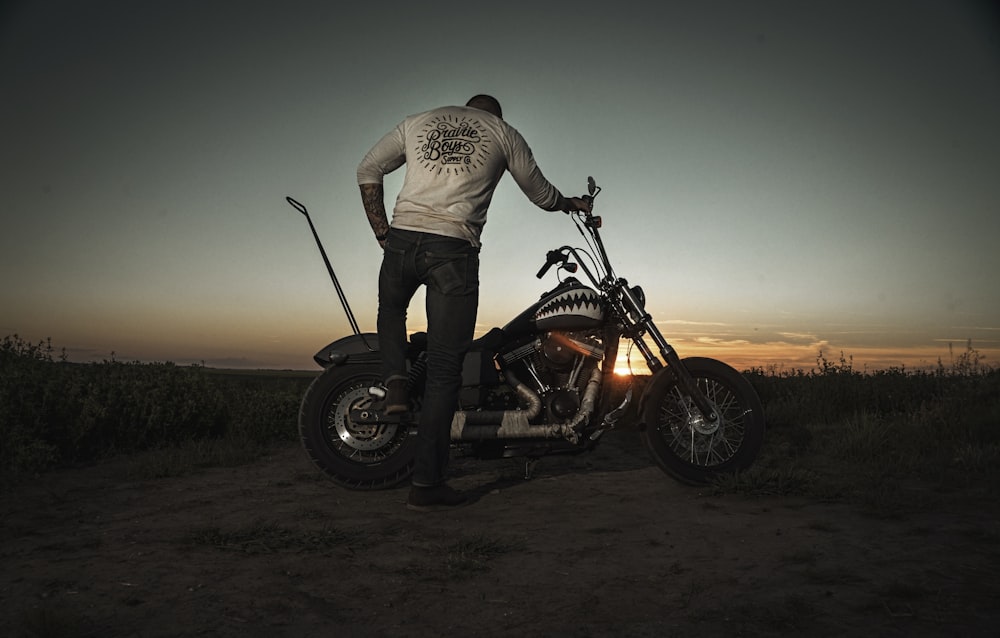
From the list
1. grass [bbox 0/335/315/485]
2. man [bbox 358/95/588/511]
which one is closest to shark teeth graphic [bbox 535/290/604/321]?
man [bbox 358/95/588/511]

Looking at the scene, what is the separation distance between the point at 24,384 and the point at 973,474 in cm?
Result: 743

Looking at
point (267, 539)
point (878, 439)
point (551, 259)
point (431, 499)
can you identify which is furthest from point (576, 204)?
point (878, 439)

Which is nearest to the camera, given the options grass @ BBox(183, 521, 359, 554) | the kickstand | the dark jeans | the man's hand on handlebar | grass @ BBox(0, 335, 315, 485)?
grass @ BBox(183, 521, 359, 554)

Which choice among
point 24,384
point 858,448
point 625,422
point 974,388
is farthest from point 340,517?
point 974,388

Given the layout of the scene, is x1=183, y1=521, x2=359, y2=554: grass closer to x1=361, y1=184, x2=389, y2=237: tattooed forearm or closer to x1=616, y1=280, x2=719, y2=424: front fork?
x1=361, y1=184, x2=389, y2=237: tattooed forearm

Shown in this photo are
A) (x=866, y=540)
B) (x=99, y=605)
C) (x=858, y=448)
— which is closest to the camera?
(x=99, y=605)

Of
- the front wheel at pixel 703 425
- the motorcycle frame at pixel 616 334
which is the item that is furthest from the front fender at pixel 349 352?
the front wheel at pixel 703 425

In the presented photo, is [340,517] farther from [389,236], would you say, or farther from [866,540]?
[866,540]

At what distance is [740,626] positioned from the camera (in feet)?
7.69

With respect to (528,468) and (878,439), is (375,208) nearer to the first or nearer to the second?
(528,468)

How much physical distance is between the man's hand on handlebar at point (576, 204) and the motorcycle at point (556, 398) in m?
0.04

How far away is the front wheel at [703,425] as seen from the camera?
4773mm

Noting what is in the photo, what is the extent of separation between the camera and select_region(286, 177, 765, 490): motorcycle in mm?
4723

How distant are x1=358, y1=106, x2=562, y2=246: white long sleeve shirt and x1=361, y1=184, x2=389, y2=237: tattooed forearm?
0.42 feet
